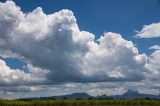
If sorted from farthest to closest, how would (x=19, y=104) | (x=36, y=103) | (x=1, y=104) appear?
1. (x=36, y=103)
2. (x=19, y=104)
3. (x=1, y=104)

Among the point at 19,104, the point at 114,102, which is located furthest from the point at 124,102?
the point at 19,104

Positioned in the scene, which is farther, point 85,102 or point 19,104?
point 85,102

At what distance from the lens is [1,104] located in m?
108

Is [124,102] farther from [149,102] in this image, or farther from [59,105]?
[59,105]

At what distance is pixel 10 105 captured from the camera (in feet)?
363

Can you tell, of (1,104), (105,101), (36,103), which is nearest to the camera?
(1,104)

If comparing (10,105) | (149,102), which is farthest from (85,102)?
(10,105)

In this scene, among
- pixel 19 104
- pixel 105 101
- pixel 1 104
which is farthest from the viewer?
pixel 105 101

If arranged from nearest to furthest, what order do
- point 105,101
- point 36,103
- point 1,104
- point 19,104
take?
point 1,104 < point 19,104 < point 36,103 < point 105,101

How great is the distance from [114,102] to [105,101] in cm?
375

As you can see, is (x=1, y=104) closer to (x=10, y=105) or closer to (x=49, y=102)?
(x=10, y=105)

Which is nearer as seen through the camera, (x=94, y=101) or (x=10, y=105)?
(x=10, y=105)

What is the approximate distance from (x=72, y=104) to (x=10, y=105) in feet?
87.5

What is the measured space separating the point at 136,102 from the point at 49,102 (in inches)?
1302
